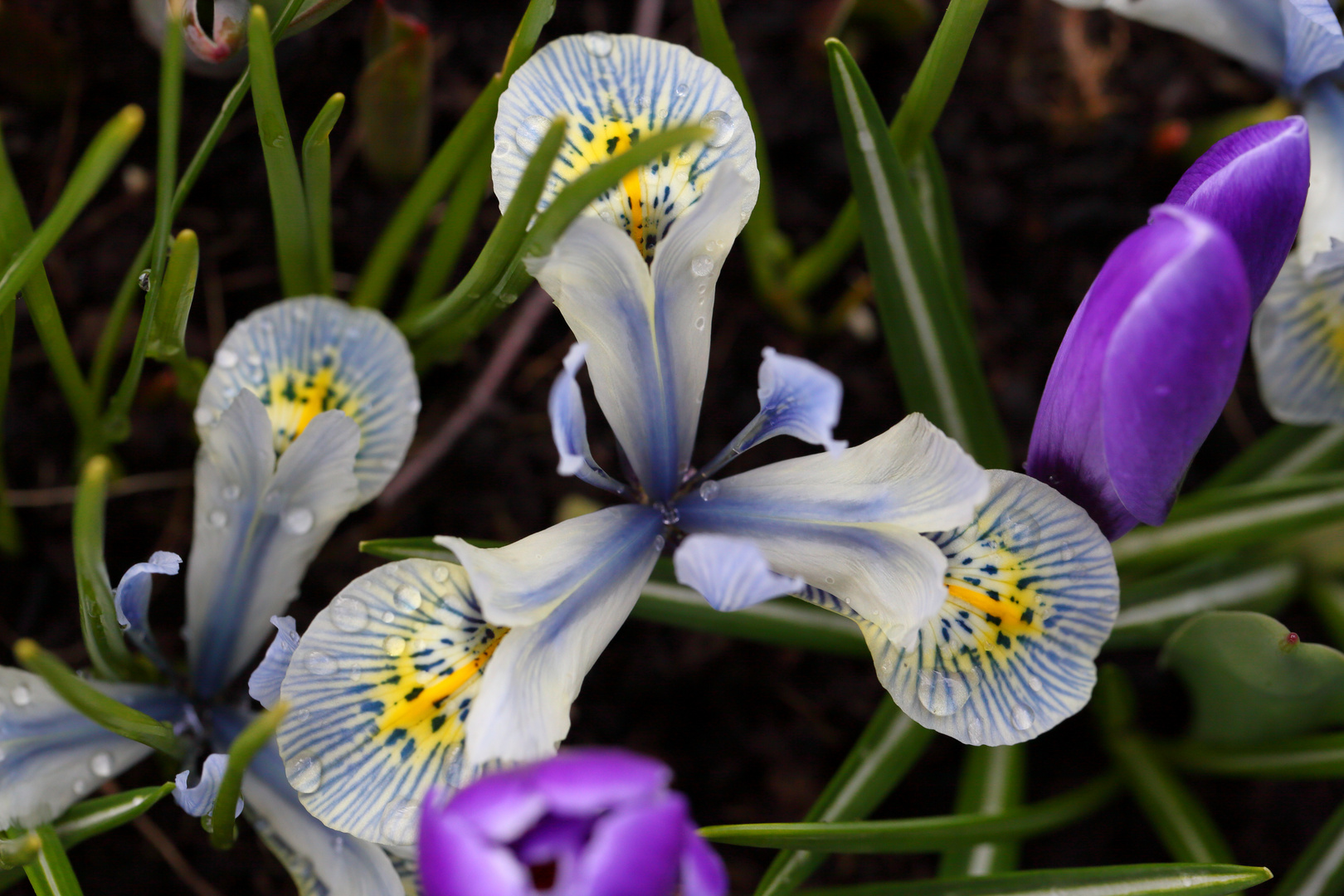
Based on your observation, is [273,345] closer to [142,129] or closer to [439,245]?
[439,245]

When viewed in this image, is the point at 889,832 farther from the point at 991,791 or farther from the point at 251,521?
the point at 251,521

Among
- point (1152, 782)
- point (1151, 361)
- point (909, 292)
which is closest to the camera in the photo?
point (1151, 361)

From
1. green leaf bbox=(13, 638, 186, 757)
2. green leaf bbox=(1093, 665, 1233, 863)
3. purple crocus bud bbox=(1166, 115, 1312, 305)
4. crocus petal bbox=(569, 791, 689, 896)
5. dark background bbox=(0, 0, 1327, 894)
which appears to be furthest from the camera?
dark background bbox=(0, 0, 1327, 894)

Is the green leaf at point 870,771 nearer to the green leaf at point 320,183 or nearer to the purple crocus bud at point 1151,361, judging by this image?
the purple crocus bud at point 1151,361

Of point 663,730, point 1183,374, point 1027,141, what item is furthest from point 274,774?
point 1027,141

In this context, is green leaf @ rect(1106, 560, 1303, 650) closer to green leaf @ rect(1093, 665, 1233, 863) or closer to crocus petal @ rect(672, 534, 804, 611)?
green leaf @ rect(1093, 665, 1233, 863)

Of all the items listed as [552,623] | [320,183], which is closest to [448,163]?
[320,183]

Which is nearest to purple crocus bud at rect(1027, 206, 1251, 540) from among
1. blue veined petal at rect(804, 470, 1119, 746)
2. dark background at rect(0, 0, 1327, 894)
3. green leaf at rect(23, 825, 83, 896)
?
blue veined petal at rect(804, 470, 1119, 746)
